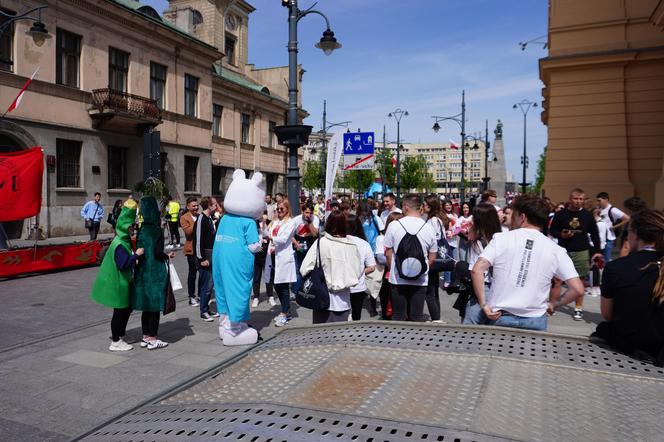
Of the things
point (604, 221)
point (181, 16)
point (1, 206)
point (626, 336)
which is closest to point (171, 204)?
point (1, 206)

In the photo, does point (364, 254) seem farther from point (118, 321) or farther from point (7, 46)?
point (7, 46)

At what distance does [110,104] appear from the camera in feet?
71.1

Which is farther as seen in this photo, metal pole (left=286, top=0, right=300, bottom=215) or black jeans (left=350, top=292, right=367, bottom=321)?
metal pole (left=286, top=0, right=300, bottom=215)

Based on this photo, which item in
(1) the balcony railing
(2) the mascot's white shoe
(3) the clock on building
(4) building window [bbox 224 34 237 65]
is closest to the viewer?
(2) the mascot's white shoe

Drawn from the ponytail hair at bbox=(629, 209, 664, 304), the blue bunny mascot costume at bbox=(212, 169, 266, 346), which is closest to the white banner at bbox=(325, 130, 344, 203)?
the blue bunny mascot costume at bbox=(212, 169, 266, 346)

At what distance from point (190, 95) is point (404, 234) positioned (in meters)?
26.2

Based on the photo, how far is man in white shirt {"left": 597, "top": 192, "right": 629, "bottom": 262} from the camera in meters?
9.98

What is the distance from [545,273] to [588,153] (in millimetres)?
16342

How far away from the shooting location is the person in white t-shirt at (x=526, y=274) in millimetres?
3602

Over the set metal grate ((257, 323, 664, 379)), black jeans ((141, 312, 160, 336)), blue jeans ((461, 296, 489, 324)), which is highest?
metal grate ((257, 323, 664, 379))

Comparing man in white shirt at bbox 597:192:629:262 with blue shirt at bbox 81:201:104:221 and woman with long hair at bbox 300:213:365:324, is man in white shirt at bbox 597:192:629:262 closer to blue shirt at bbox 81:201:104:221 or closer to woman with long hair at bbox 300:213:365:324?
woman with long hair at bbox 300:213:365:324

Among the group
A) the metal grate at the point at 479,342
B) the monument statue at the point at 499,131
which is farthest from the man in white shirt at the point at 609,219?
the monument statue at the point at 499,131

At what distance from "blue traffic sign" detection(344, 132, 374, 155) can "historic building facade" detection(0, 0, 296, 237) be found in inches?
408

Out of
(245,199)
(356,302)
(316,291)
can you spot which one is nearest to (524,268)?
(316,291)
